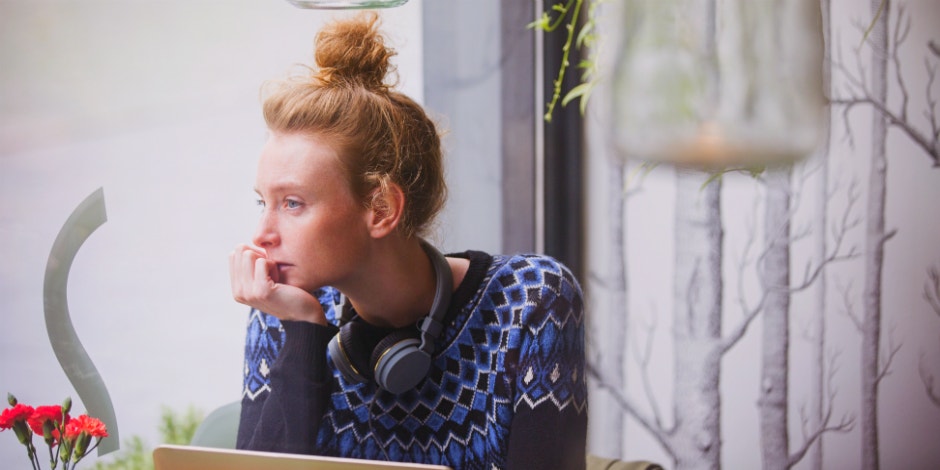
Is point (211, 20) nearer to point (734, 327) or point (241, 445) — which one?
point (241, 445)

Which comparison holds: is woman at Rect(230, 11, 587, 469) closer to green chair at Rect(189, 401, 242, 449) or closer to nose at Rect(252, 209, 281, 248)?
nose at Rect(252, 209, 281, 248)

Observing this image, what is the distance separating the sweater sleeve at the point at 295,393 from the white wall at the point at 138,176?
9.8 inches

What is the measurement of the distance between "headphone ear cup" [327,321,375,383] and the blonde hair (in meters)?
0.17

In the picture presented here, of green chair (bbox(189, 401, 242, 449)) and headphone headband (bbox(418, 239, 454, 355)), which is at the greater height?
headphone headband (bbox(418, 239, 454, 355))

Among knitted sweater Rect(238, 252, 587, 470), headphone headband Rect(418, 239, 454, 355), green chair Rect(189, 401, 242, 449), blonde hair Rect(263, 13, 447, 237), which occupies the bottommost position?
green chair Rect(189, 401, 242, 449)

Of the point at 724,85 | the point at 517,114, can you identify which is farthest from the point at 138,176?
the point at 517,114

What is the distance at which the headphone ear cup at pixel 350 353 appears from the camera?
128cm

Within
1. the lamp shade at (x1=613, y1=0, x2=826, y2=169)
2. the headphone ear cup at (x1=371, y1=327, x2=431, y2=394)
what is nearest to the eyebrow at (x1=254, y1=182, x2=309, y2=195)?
the headphone ear cup at (x1=371, y1=327, x2=431, y2=394)

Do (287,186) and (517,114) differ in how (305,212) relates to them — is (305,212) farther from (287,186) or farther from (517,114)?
(517,114)

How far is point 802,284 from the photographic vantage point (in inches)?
93.7

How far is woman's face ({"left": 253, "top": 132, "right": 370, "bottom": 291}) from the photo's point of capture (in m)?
1.22

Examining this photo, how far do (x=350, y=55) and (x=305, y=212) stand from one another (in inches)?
9.8

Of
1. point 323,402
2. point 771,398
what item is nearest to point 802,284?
point 771,398

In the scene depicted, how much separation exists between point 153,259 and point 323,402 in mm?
374
